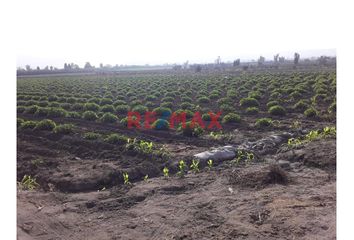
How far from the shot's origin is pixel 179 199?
17.4ft

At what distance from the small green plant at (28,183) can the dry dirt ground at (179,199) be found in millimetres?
160

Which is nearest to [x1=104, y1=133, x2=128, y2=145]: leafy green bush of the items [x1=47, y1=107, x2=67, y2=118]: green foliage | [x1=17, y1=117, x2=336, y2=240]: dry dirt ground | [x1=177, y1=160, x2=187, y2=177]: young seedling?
[x1=17, y1=117, x2=336, y2=240]: dry dirt ground

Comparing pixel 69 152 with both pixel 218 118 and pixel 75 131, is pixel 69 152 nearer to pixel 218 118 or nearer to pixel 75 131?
pixel 75 131

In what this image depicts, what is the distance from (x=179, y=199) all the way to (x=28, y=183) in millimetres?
2950

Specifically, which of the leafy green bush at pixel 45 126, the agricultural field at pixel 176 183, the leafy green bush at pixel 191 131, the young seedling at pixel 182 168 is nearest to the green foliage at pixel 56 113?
the agricultural field at pixel 176 183

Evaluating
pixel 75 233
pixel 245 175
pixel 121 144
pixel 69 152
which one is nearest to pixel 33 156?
pixel 69 152

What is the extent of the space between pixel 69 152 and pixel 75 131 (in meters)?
2.03

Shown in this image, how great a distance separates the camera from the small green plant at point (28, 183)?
602 centimetres

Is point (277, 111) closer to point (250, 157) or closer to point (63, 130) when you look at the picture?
point (250, 157)

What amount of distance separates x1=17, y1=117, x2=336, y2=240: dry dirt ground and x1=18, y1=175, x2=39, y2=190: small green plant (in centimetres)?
16

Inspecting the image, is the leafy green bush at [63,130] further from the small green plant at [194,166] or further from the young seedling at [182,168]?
the small green plant at [194,166]

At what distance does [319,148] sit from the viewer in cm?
700

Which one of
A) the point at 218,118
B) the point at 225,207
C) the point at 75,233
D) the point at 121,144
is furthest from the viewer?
the point at 218,118

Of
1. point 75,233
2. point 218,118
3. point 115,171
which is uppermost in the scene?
point 218,118
